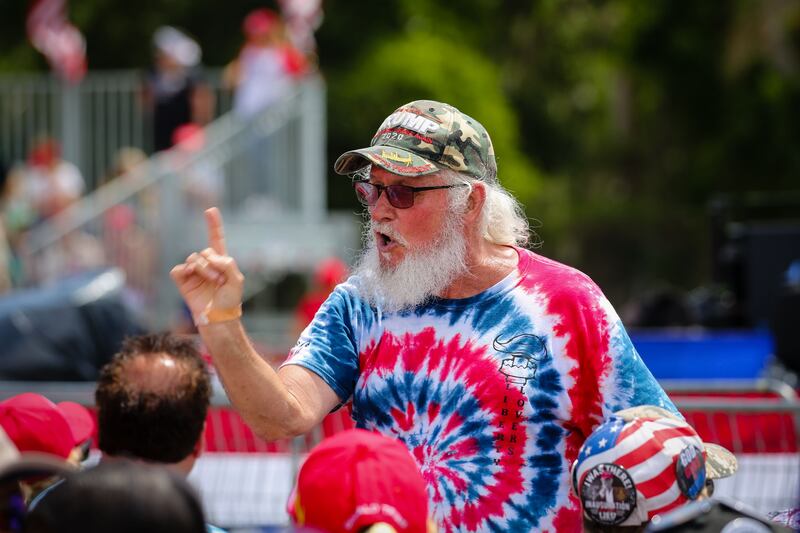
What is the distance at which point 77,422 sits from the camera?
3.63 m

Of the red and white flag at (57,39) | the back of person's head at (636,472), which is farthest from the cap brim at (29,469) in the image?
the red and white flag at (57,39)

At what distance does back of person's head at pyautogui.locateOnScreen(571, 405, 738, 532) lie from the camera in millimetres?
2684

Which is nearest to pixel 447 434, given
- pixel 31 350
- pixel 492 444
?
pixel 492 444

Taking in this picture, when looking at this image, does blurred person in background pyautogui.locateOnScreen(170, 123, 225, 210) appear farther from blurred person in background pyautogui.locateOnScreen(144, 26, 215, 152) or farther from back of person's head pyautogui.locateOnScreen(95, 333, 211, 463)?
back of person's head pyautogui.locateOnScreen(95, 333, 211, 463)

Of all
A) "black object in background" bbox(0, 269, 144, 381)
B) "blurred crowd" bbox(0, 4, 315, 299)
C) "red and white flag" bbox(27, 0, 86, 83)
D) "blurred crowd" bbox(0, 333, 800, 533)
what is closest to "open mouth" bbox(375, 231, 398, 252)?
"blurred crowd" bbox(0, 333, 800, 533)

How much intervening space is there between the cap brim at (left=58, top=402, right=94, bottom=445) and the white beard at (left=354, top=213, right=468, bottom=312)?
2.88 ft

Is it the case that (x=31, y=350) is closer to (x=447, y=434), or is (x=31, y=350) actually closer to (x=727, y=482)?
(x=727, y=482)

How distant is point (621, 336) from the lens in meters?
3.36

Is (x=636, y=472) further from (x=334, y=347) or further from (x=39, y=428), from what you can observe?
(x=39, y=428)

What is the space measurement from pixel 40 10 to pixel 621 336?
1419 centimetres

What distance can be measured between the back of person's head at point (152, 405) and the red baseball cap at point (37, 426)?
0.11 m

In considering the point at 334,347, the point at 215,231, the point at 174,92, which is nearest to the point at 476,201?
the point at 334,347

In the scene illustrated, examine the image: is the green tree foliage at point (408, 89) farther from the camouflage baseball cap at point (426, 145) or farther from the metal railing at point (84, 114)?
the camouflage baseball cap at point (426, 145)

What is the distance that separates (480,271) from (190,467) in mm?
938
